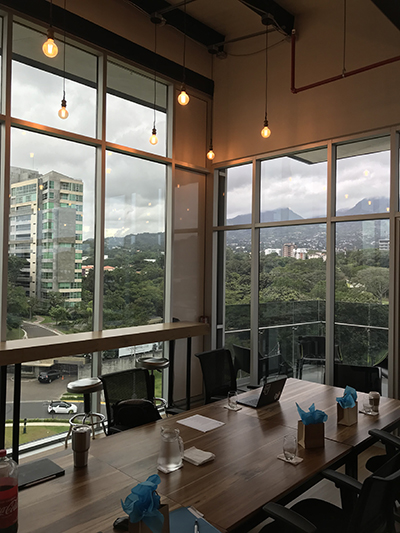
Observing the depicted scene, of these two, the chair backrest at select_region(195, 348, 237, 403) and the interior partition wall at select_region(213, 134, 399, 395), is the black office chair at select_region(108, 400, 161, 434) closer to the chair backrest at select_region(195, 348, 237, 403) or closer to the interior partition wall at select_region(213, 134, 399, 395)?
the chair backrest at select_region(195, 348, 237, 403)

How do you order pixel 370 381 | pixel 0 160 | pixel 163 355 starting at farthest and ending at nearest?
pixel 163 355 < pixel 370 381 < pixel 0 160

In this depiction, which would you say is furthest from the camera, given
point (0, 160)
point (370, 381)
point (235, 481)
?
point (370, 381)

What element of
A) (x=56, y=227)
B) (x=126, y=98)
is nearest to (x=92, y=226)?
(x=56, y=227)

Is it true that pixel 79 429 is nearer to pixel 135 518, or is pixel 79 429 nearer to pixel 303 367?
pixel 135 518

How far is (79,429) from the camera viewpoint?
2.21 m

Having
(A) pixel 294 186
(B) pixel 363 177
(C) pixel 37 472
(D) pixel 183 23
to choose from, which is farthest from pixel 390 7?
(C) pixel 37 472

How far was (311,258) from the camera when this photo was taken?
16.6 ft

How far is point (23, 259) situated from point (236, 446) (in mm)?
2838

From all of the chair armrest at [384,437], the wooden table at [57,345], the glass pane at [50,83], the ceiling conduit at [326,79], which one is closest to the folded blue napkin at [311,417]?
the chair armrest at [384,437]

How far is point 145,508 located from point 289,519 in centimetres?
67

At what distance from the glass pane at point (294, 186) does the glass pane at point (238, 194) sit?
21cm

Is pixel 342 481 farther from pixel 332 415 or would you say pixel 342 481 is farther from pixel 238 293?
pixel 238 293

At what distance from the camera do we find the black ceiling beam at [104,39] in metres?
4.16

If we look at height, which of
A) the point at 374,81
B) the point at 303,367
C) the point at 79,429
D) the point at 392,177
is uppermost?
the point at 374,81
